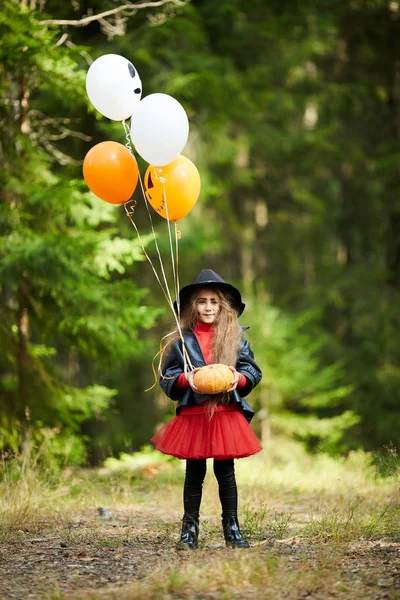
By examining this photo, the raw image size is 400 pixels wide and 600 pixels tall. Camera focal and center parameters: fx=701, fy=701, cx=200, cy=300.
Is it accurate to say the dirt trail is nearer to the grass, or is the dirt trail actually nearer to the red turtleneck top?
the grass

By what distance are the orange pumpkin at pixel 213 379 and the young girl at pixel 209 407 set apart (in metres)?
0.06

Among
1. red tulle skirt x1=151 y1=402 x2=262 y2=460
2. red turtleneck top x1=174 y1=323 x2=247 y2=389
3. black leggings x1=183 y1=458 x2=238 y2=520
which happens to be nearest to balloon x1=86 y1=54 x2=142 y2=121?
red turtleneck top x1=174 y1=323 x2=247 y2=389

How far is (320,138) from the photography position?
1441cm

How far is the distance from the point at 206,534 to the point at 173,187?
8.36ft

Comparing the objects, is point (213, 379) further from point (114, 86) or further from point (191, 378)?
point (114, 86)

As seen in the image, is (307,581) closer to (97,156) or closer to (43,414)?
(97,156)

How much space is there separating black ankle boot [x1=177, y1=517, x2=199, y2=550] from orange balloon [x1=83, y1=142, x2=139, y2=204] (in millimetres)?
2419

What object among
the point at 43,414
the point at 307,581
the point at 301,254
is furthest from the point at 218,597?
the point at 301,254

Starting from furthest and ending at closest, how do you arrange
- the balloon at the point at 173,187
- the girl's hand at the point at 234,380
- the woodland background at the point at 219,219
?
the woodland background at the point at 219,219, the balloon at the point at 173,187, the girl's hand at the point at 234,380

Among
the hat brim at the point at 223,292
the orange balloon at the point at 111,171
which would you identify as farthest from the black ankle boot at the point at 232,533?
the orange balloon at the point at 111,171

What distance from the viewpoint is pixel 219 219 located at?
14.8 metres

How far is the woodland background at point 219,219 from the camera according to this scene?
7.34 metres

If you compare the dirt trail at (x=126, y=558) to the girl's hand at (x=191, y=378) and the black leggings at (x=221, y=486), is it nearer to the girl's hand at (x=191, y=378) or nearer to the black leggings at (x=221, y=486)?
the black leggings at (x=221, y=486)

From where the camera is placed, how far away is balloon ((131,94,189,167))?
489cm
